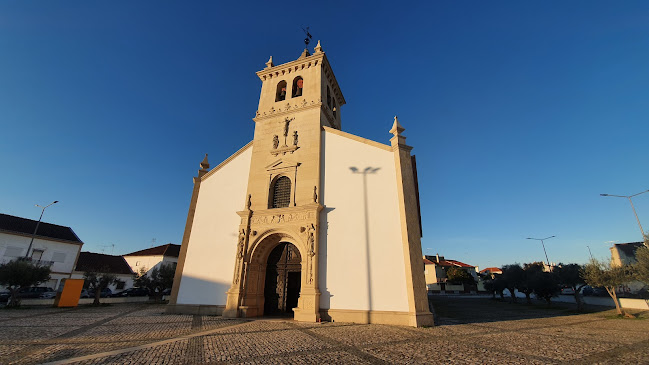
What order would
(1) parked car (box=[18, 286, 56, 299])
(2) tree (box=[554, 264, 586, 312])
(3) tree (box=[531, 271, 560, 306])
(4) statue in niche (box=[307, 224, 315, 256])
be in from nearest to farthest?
(4) statue in niche (box=[307, 224, 315, 256]), (2) tree (box=[554, 264, 586, 312]), (1) parked car (box=[18, 286, 56, 299]), (3) tree (box=[531, 271, 560, 306])

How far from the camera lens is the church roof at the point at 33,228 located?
96.4ft

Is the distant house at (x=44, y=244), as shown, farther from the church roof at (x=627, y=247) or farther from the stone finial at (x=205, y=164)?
the church roof at (x=627, y=247)

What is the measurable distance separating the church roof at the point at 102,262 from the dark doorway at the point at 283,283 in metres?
31.2

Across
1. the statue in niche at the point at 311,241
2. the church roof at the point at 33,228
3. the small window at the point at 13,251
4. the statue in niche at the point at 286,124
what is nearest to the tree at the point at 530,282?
the statue in niche at the point at 311,241

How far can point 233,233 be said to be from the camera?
51.2 ft

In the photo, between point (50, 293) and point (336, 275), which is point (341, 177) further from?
point (50, 293)

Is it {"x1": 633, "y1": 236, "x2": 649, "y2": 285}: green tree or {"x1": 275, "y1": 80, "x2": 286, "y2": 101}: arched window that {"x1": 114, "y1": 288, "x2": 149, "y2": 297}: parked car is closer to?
{"x1": 275, "y1": 80, "x2": 286, "y2": 101}: arched window

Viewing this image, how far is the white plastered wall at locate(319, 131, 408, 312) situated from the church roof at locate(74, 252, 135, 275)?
35.5 meters

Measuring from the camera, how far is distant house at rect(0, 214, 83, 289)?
28.3 m

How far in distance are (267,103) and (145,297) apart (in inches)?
969

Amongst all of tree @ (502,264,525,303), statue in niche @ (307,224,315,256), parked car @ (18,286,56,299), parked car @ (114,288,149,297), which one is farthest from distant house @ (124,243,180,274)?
tree @ (502,264,525,303)

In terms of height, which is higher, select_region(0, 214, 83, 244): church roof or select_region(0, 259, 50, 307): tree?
select_region(0, 214, 83, 244): church roof

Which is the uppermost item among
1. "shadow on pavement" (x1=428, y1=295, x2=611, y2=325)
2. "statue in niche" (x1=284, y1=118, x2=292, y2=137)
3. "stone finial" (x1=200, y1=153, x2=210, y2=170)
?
"statue in niche" (x1=284, y1=118, x2=292, y2=137)

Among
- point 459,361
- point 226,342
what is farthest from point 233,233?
point 459,361
